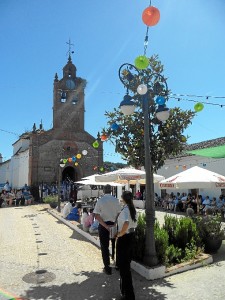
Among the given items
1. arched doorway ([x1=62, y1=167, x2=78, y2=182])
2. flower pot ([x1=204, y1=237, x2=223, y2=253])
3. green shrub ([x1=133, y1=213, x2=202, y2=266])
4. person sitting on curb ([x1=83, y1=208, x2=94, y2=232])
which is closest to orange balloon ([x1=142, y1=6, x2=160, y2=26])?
green shrub ([x1=133, y1=213, x2=202, y2=266])

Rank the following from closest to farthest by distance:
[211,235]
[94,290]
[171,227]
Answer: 1. [94,290]
2. [211,235]
3. [171,227]

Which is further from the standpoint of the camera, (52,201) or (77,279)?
(52,201)

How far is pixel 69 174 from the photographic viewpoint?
1492 inches

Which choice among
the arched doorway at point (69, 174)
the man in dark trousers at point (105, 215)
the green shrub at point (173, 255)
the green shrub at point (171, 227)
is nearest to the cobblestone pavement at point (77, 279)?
the green shrub at point (173, 255)

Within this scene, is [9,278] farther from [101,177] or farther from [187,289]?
[101,177]

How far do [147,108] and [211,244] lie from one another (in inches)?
151

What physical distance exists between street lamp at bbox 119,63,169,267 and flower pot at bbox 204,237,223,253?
2126 millimetres

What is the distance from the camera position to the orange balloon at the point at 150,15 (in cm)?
575

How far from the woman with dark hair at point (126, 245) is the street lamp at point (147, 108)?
3.63 ft

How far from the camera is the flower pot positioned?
734 cm

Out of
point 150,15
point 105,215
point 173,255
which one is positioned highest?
point 150,15

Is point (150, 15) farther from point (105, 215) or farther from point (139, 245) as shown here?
point (139, 245)

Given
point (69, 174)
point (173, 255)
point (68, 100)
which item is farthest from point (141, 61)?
point (69, 174)

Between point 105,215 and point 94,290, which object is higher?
point 105,215
